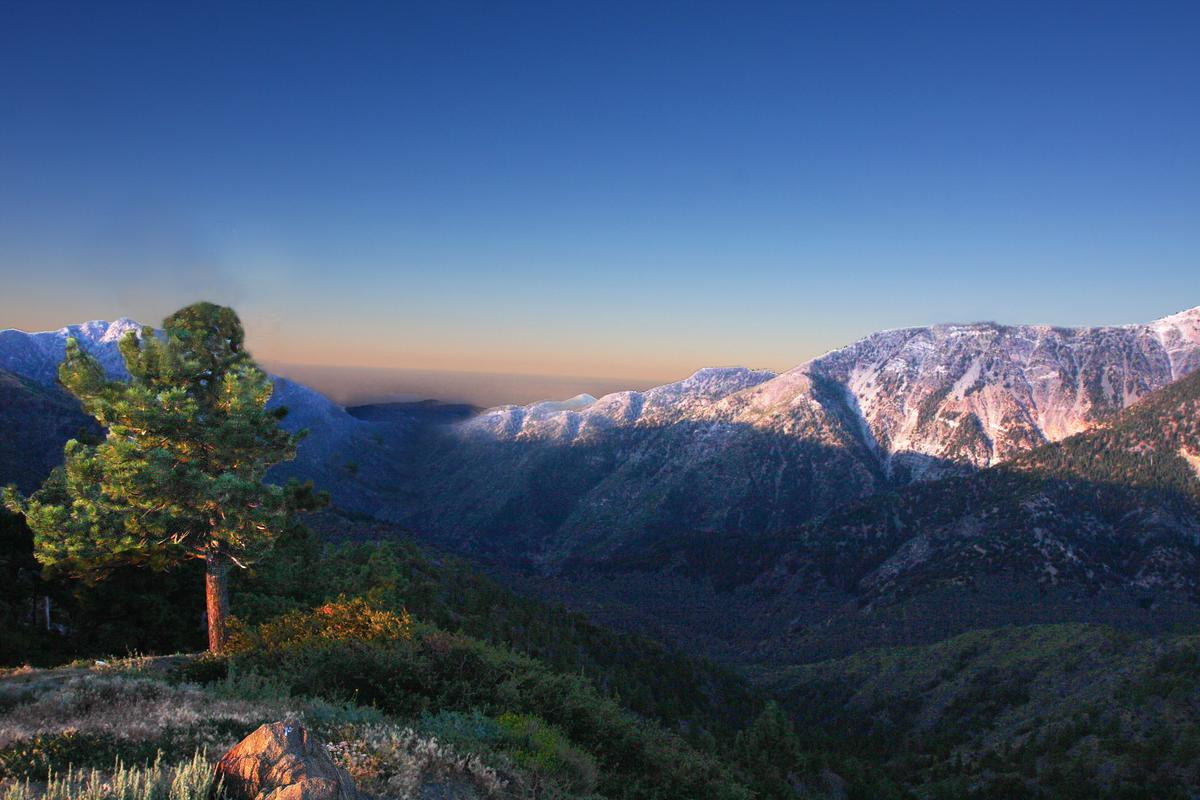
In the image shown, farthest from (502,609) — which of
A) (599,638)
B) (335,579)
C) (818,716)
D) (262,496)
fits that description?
(262,496)

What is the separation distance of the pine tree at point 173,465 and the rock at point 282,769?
14.7m

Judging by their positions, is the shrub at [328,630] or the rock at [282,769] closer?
the rock at [282,769]

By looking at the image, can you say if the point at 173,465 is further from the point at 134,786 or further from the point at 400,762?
the point at 134,786

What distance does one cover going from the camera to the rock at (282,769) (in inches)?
297

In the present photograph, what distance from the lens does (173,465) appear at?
830 inches

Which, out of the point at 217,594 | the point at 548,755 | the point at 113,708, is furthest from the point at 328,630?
the point at 548,755

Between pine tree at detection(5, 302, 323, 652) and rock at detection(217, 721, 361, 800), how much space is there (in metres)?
14.7

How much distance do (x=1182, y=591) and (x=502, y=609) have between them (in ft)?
575

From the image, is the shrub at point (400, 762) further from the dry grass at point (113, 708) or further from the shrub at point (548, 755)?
the dry grass at point (113, 708)

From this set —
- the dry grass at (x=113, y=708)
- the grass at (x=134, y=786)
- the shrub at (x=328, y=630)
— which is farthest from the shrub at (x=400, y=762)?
the shrub at (x=328, y=630)

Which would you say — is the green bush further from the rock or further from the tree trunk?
the rock

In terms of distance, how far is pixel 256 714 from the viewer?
11.7 meters

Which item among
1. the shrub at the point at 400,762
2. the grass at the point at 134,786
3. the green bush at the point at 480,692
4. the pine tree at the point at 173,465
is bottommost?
the green bush at the point at 480,692

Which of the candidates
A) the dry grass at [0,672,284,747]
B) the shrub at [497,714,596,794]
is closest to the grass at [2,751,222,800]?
the dry grass at [0,672,284,747]
